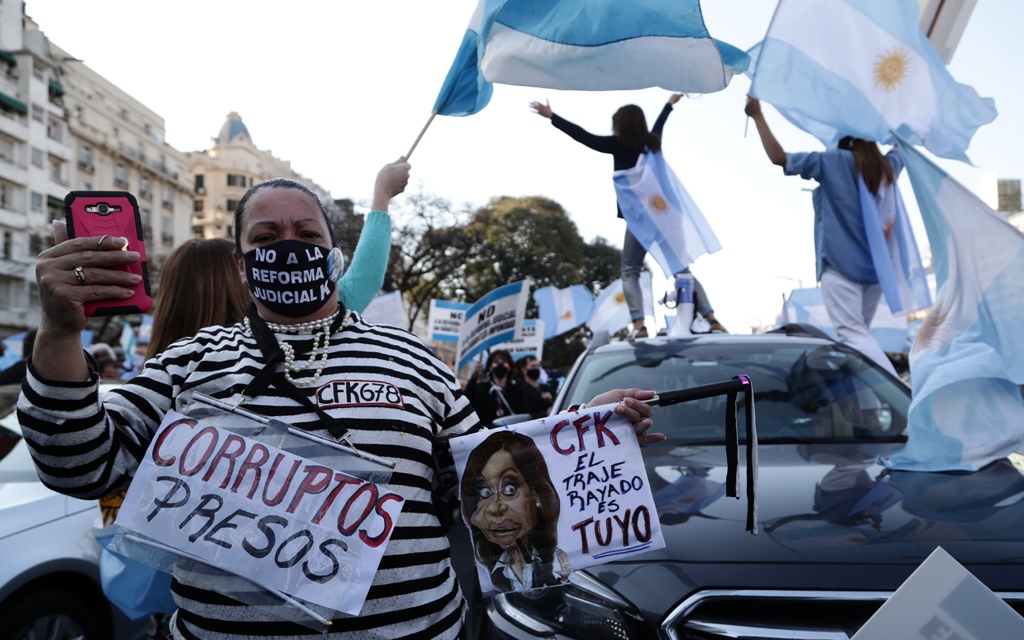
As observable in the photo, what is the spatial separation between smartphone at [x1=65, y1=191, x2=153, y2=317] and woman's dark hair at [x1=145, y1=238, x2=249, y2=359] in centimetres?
110

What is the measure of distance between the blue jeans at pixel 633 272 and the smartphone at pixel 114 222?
183 inches

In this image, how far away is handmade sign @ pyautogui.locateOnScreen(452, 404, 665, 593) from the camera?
187 centimetres

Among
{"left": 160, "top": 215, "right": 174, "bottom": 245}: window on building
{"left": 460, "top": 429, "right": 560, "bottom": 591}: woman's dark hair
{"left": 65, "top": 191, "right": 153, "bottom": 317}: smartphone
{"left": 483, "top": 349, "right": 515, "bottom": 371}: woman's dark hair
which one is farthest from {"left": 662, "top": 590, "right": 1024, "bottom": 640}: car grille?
{"left": 160, "top": 215, "right": 174, "bottom": 245}: window on building

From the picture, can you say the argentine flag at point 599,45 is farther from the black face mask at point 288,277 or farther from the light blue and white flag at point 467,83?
the black face mask at point 288,277

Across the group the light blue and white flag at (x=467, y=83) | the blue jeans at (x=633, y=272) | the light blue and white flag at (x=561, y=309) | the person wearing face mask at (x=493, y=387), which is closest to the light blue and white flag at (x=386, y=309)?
the person wearing face mask at (x=493, y=387)

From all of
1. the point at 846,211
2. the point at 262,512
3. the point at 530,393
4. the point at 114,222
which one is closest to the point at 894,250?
the point at 846,211

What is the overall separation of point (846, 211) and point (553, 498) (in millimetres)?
3299

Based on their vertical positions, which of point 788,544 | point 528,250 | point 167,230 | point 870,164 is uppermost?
point 167,230

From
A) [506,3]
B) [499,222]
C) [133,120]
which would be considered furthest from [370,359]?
[133,120]

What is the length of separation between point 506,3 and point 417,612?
2092 millimetres

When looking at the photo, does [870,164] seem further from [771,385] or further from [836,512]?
[836,512]

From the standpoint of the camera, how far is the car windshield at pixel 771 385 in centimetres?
340

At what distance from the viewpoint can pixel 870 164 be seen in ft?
14.4

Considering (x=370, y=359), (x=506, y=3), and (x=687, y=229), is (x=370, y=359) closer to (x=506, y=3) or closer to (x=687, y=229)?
(x=506, y=3)
